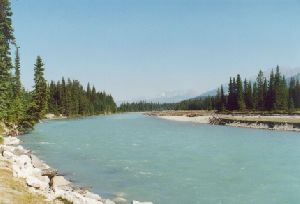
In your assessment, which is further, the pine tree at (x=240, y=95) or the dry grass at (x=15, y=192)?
the pine tree at (x=240, y=95)

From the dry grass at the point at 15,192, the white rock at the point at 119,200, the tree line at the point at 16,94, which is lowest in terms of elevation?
the white rock at the point at 119,200

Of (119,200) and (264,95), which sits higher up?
(264,95)

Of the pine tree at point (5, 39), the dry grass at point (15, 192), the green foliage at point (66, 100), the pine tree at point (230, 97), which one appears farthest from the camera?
the green foliage at point (66, 100)

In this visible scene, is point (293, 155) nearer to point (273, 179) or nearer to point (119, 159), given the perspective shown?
point (273, 179)

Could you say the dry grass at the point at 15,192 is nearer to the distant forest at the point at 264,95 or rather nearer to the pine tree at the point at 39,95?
the pine tree at the point at 39,95

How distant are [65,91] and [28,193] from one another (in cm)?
15335

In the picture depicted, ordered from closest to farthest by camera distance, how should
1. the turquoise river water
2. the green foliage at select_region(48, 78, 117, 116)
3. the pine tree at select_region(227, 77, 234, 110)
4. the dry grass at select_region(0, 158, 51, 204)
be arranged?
the dry grass at select_region(0, 158, 51, 204) < the turquoise river water < the pine tree at select_region(227, 77, 234, 110) < the green foliage at select_region(48, 78, 117, 116)

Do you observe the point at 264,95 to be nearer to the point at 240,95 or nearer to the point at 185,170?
the point at 240,95

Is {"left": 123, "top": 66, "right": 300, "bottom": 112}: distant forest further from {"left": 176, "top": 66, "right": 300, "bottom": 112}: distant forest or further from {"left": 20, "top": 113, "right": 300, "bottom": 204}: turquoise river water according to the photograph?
{"left": 20, "top": 113, "right": 300, "bottom": 204}: turquoise river water

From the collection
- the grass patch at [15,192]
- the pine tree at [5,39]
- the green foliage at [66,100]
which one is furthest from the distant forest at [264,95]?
the grass patch at [15,192]

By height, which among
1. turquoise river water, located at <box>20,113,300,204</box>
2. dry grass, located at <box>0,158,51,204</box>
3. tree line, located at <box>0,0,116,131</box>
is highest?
tree line, located at <box>0,0,116,131</box>

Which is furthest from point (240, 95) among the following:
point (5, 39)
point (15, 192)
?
point (15, 192)

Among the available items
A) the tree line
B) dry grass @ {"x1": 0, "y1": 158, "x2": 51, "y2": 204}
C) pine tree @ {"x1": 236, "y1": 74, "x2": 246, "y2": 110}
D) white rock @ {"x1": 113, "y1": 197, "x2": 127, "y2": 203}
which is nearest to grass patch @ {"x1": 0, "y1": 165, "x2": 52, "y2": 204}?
dry grass @ {"x1": 0, "y1": 158, "x2": 51, "y2": 204}

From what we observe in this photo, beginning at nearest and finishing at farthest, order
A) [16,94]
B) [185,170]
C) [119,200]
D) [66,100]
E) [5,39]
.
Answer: [119,200] < [185,170] < [5,39] < [16,94] < [66,100]
